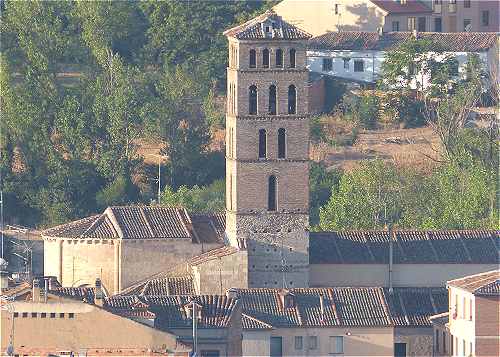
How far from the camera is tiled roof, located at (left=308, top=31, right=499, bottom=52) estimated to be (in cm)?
10356

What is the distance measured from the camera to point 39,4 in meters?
102

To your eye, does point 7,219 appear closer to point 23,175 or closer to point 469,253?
point 23,175

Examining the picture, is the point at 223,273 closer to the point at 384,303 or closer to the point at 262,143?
the point at 262,143

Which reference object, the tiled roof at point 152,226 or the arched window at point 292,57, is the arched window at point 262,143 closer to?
the arched window at point 292,57

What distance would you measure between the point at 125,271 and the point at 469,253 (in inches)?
345

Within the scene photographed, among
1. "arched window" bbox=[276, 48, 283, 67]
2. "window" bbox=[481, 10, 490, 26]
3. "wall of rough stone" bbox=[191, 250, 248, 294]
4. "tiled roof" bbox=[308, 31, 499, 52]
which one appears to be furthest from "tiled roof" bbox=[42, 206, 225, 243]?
"window" bbox=[481, 10, 490, 26]

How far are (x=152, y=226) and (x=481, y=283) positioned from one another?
37.6 feet

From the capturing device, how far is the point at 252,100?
74.3 m

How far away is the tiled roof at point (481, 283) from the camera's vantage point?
218 feet

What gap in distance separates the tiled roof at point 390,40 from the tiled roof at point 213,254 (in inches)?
1159

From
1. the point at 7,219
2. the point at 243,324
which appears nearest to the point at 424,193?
the point at 7,219

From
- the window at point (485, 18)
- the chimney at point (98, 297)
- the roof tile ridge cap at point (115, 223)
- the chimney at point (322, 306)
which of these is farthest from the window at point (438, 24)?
the chimney at point (98, 297)

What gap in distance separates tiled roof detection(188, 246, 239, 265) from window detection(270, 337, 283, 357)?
4.30m

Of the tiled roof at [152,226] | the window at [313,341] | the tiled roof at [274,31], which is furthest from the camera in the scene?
the tiled roof at [152,226]
